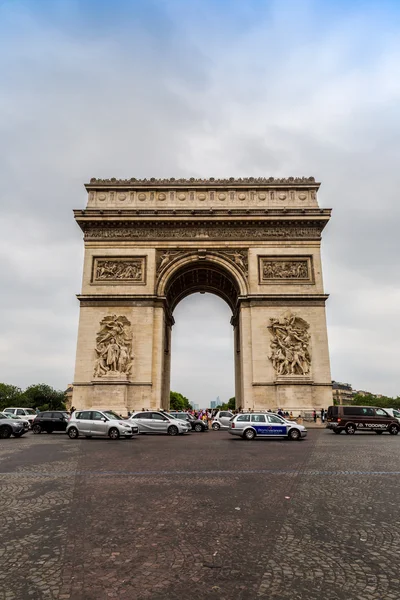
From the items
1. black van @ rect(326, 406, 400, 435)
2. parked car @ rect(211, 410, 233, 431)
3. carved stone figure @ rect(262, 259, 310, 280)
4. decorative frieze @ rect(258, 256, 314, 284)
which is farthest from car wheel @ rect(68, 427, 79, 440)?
carved stone figure @ rect(262, 259, 310, 280)

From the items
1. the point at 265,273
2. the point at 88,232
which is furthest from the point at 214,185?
the point at 88,232

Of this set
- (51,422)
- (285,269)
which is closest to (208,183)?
(285,269)

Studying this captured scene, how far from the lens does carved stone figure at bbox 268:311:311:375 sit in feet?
86.2

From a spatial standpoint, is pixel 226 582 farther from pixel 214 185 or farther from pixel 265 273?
pixel 214 185

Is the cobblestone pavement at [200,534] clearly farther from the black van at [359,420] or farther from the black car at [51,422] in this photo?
the black car at [51,422]

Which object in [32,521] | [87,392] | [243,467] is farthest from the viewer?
[87,392]

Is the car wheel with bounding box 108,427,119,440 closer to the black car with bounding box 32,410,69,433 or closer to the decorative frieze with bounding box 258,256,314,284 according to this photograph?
the black car with bounding box 32,410,69,433

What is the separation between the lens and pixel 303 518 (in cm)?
490

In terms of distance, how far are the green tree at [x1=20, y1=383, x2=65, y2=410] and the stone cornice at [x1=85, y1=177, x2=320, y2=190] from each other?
2216 inches

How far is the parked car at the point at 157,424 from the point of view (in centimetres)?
1970

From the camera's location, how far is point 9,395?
79.7 m

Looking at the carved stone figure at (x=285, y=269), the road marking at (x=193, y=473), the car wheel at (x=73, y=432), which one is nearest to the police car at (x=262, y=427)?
the car wheel at (x=73, y=432)

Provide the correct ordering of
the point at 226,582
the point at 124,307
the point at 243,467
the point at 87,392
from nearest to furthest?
the point at 226,582 < the point at 243,467 < the point at 87,392 < the point at 124,307

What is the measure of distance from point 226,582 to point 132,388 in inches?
933
